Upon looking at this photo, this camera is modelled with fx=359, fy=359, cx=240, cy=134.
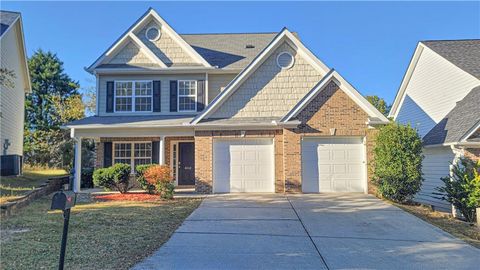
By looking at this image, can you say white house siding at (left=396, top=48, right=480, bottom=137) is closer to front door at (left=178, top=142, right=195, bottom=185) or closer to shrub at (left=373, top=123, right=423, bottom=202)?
shrub at (left=373, top=123, right=423, bottom=202)

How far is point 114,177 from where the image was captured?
14070 millimetres

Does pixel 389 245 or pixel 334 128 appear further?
pixel 334 128

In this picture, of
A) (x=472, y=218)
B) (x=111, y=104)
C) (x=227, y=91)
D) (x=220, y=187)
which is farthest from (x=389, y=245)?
(x=111, y=104)

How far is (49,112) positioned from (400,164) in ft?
100

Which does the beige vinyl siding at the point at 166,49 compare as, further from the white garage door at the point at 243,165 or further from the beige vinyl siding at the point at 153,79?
the white garage door at the point at 243,165

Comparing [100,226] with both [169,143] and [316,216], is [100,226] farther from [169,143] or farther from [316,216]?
[169,143]

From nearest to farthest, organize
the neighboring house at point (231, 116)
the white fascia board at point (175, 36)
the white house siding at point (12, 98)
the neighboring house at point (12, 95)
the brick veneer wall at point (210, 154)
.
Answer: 1. the neighboring house at point (231, 116)
2. the brick veneer wall at point (210, 154)
3. the neighboring house at point (12, 95)
4. the white house siding at point (12, 98)
5. the white fascia board at point (175, 36)

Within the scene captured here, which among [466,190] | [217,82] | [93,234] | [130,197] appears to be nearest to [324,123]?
[466,190]

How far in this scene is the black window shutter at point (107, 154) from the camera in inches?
682

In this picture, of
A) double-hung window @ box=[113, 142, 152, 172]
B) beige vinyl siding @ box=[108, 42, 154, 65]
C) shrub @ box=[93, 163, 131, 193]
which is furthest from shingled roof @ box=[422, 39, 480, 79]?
shrub @ box=[93, 163, 131, 193]

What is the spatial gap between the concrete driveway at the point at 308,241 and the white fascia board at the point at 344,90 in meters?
3.94

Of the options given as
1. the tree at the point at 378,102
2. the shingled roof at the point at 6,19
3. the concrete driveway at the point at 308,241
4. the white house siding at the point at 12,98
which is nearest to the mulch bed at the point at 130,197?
the concrete driveway at the point at 308,241

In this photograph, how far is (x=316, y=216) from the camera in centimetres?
991

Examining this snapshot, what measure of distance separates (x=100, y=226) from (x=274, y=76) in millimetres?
9597
